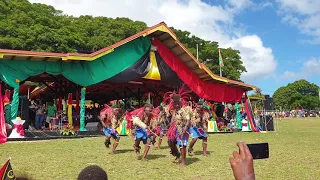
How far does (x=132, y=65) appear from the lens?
17594 mm

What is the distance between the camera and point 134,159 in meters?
9.02

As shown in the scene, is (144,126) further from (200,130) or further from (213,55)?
(213,55)

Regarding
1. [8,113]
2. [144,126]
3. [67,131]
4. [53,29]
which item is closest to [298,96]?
[53,29]

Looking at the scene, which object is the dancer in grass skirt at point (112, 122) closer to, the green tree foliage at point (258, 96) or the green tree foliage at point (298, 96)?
the green tree foliage at point (258, 96)

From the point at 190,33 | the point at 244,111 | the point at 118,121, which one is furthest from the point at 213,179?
the point at 190,33

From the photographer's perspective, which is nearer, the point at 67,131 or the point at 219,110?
the point at 67,131

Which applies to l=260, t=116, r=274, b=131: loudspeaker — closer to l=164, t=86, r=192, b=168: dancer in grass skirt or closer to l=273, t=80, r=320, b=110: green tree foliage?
l=164, t=86, r=192, b=168: dancer in grass skirt

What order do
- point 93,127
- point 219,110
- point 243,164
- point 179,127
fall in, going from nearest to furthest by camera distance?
point 243,164 → point 179,127 → point 93,127 → point 219,110

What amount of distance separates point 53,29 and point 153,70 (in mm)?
14850

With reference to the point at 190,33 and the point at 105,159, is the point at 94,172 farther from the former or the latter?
the point at 190,33

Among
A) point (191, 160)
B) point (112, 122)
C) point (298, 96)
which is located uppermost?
point (298, 96)

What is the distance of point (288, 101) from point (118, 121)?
79.1 meters

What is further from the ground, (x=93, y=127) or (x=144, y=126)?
(x=144, y=126)

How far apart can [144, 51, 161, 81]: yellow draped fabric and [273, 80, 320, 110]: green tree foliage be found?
68.7 m
